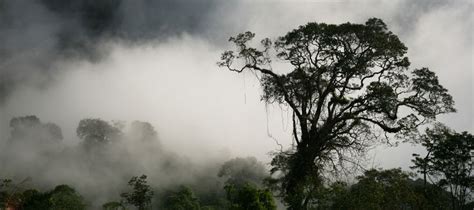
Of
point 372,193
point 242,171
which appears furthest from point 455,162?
point 242,171

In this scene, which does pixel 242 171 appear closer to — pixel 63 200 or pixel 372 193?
pixel 63 200

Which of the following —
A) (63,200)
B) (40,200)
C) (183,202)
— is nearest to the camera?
(40,200)

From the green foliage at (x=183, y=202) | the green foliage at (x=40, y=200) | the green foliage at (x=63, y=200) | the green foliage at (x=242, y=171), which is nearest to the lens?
the green foliage at (x=40, y=200)

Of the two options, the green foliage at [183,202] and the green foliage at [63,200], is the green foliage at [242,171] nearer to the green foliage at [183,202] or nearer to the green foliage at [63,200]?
the green foliage at [183,202]

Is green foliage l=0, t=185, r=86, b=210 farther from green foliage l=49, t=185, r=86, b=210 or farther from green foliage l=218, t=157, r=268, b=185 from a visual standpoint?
green foliage l=218, t=157, r=268, b=185

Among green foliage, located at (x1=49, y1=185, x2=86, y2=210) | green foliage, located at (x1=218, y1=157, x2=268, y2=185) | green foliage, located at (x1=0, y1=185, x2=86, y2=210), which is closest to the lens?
green foliage, located at (x1=0, y1=185, x2=86, y2=210)

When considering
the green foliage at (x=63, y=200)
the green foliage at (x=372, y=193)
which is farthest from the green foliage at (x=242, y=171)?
the green foliage at (x=372, y=193)

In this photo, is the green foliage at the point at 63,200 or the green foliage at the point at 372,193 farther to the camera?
the green foliage at the point at 63,200

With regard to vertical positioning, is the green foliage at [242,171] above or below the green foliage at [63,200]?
above

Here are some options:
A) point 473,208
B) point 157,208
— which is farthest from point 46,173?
point 473,208

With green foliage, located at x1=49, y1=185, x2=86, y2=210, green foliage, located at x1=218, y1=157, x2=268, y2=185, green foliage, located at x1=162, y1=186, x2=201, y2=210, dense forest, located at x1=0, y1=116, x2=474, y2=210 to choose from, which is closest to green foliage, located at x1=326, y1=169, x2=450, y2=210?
dense forest, located at x1=0, y1=116, x2=474, y2=210

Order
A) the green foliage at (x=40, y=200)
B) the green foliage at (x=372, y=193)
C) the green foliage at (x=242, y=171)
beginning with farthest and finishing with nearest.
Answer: the green foliage at (x=242, y=171), the green foliage at (x=40, y=200), the green foliage at (x=372, y=193)

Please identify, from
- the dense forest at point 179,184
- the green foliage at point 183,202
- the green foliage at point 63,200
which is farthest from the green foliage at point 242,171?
the green foliage at point 63,200

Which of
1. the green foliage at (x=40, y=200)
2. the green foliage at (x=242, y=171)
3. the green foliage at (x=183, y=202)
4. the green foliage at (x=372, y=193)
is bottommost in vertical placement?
the green foliage at (x=372, y=193)
